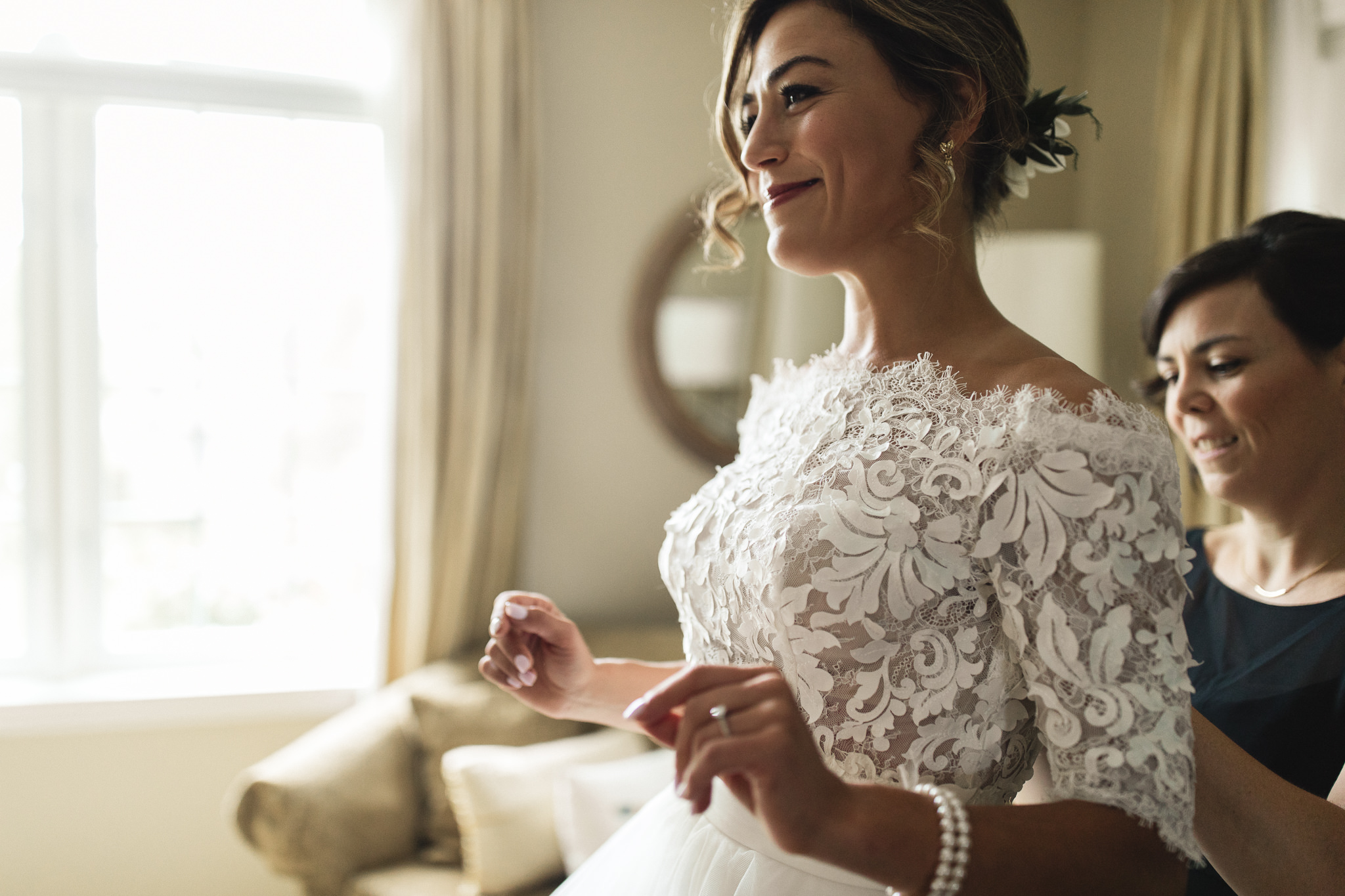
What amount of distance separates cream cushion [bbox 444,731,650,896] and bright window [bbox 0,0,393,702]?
2.54 feet

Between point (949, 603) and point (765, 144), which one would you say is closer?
point (949, 603)

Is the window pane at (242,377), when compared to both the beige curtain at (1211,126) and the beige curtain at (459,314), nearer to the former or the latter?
the beige curtain at (459,314)

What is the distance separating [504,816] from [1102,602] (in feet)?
5.34

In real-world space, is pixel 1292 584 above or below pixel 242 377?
below

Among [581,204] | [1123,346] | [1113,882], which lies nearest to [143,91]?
[581,204]

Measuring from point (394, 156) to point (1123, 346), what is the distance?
252 cm

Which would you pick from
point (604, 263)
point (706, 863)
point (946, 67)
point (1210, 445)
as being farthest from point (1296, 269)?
point (604, 263)

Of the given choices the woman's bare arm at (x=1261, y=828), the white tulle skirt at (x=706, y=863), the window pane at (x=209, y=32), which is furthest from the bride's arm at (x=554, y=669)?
the window pane at (x=209, y=32)

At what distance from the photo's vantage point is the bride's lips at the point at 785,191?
38.4 inches

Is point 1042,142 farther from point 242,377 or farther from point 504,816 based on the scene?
point 242,377

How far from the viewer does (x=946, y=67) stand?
95 cm

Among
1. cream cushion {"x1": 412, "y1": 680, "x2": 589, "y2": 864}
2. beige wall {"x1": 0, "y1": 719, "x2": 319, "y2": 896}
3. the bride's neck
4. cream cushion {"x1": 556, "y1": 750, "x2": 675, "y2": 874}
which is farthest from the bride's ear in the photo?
beige wall {"x1": 0, "y1": 719, "x2": 319, "y2": 896}

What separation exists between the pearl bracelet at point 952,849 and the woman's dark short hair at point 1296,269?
1.00 meters

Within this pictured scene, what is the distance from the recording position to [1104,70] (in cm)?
315
